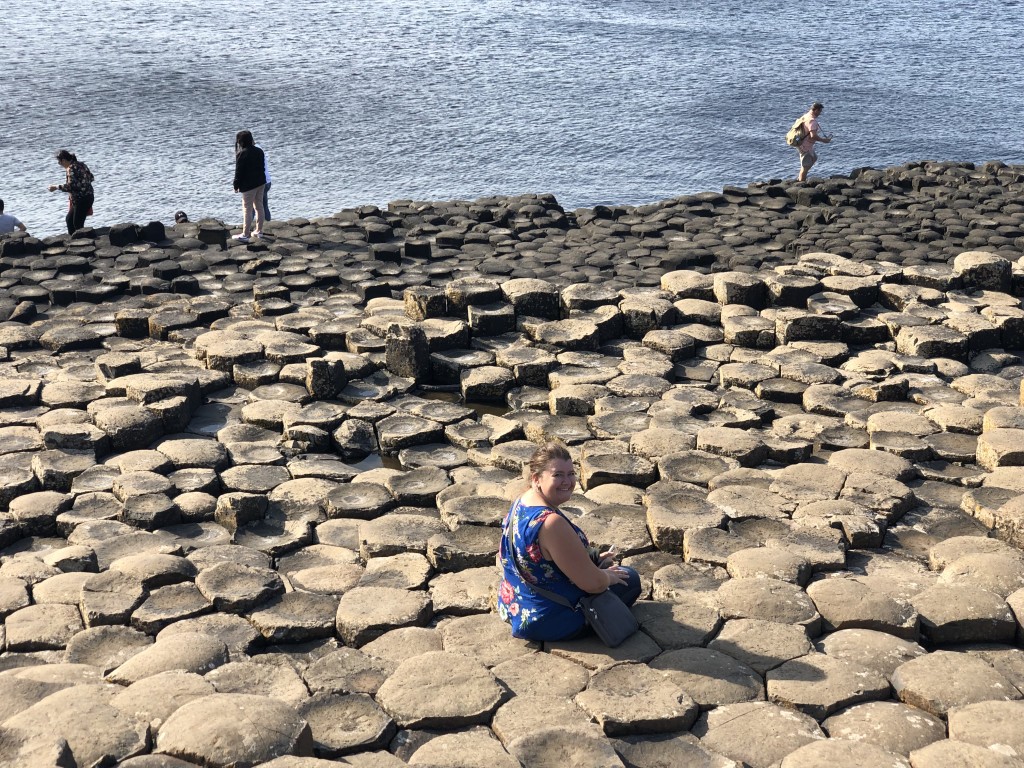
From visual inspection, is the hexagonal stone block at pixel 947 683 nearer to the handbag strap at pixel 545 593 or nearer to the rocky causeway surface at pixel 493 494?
the rocky causeway surface at pixel 493 494

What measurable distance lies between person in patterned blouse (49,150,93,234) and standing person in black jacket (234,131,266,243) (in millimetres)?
2209

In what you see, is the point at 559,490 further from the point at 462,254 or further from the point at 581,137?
the point at 581,137

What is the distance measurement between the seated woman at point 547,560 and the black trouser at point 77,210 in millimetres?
11160

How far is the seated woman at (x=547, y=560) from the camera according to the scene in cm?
457

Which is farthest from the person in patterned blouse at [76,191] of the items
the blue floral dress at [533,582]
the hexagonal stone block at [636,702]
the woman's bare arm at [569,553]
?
the hexagonal stone block at [636,702]

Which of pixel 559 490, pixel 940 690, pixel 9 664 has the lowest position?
pixel 9 664

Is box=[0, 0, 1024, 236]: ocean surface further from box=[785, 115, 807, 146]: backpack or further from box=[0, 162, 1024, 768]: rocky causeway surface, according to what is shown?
box=[0, 162, 1024, 768]: rocky causeway surface

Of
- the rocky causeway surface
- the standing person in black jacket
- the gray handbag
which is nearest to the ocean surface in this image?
the standing person in black jacket

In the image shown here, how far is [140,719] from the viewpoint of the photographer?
4.04 meters

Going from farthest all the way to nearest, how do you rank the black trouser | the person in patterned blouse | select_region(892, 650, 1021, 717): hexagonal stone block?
the black trouser < the person in patterned blouse < select_region(892, 650, 1021, 717): hexagonal stone block

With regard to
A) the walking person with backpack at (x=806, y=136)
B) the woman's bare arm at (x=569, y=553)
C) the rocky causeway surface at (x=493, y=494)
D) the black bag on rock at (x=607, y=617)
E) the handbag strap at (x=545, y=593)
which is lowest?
the rocky causeway surface at (x=493, y=494)

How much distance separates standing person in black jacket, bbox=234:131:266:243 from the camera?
509 inches

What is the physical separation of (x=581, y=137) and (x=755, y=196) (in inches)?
574

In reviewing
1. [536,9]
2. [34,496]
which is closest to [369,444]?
[34,496]
